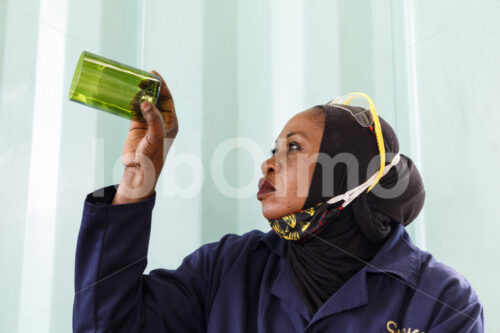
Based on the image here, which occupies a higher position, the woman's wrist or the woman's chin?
the woman's wrist

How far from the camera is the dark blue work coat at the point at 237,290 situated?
0.79 m

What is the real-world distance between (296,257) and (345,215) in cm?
13

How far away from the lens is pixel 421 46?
1.24 m

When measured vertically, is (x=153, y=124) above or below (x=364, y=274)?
above

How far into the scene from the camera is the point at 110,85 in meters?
0.78

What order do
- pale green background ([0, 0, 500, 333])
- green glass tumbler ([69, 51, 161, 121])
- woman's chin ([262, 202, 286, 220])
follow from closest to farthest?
1. green glass tumbler ([69, 51, 161, 121])
2. woman's chin ([262, 202, 286, 220])
3. pale green background ([0, 0, 500, 333])

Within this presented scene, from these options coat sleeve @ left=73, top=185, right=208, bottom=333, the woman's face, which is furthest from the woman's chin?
coat sleeve @ left=73, top=185, right=208, bottom=333

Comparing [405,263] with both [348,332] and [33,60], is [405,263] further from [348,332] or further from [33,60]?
[33,60]

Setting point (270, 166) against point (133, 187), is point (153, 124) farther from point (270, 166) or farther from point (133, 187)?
point (270, 166)

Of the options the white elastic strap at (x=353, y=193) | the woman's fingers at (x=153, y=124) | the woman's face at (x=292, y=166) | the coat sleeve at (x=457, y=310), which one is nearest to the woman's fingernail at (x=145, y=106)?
the woman's fingers at (x=153, y=124)

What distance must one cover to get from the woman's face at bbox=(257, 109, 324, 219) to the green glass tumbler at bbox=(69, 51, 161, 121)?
0.26 m

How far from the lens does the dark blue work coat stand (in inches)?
31.3

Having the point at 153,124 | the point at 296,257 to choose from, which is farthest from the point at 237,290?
the point at 153,124

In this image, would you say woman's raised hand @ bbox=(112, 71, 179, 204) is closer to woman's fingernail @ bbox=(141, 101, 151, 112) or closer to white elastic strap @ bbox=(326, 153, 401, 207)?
woman's fingernail @ bbox=(141, 101, 151, 112)
